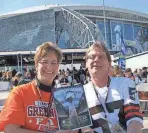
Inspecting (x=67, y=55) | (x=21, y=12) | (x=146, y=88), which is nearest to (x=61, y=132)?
(x=146, y=88)

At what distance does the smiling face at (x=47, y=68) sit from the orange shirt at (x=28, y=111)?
0.12 meters

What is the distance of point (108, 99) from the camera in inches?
105

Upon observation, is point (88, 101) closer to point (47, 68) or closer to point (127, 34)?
point (47, 68)

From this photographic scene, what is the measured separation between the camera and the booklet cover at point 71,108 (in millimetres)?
2391

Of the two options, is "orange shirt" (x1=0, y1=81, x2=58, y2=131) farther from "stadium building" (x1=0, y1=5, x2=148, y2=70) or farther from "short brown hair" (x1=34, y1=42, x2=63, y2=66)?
"stadium building" (x1=0, y1=5, x2=148, y2=70)

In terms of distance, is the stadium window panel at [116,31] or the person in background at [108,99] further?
the stadium window panel at [116,31]

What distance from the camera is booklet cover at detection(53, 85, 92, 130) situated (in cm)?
239

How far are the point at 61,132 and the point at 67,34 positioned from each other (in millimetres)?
69664

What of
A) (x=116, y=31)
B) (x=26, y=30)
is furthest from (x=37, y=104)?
(x=116, y=31)

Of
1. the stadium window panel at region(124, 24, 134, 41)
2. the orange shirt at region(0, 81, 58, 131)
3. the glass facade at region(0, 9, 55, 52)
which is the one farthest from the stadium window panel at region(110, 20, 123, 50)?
the orange shirt at region(0, 81, 58, 131)

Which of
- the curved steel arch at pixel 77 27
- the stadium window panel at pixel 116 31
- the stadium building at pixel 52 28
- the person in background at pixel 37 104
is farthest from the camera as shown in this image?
the stadium window panel at pixel 116 31

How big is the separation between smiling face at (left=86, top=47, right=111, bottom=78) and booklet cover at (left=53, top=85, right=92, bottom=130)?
281 millimetres

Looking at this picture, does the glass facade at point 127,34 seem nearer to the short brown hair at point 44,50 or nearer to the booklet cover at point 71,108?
the short brown hair at point 44,50

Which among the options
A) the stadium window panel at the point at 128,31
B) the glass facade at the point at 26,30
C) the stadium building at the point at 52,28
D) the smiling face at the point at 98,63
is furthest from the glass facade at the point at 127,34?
the smiling face at the point at 98,63
